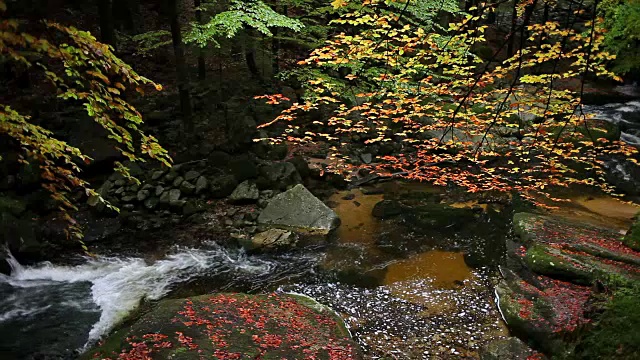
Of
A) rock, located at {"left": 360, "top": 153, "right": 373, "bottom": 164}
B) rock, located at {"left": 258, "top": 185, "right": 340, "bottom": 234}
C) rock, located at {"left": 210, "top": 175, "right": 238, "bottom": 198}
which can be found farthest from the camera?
rock, located at {"left": 360, "top": 153, "right": 373, "bottom": 164}

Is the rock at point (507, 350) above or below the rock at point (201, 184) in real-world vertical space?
below

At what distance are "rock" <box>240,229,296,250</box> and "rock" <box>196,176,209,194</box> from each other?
2476 mm

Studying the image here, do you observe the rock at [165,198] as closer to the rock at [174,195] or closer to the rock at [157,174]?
the rock at [174,195]

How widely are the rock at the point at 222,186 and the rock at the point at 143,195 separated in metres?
1.70

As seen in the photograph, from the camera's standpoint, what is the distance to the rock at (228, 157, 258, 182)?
457 inches

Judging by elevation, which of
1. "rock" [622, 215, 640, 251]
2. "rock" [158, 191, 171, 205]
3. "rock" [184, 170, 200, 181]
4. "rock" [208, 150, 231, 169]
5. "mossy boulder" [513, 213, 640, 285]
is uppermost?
"rock" [208, 150, 231, 169]

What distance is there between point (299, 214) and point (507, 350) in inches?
226

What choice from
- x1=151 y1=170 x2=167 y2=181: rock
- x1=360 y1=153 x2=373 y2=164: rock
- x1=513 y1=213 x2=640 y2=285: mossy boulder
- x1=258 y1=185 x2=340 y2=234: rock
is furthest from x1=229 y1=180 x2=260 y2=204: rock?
x1=513 y1=213 x2=640 y2=285: mossy boulder

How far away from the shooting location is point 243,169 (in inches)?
457

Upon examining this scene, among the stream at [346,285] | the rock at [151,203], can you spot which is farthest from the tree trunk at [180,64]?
the stream at [346,285]

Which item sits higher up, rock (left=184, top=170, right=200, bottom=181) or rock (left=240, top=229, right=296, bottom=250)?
rock (left=184, top=170, right=200, bottom=181)

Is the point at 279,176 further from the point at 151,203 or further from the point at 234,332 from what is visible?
the point at 234,332

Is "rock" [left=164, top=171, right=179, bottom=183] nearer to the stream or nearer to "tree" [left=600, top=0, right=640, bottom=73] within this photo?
the stream

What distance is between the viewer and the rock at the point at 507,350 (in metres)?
5.62
